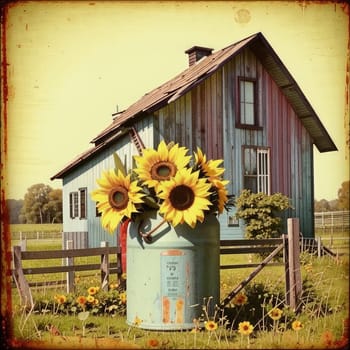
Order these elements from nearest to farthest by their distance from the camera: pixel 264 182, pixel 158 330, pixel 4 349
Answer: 1. pixel 4 349
2. pixel 158 330
3. pixel 264 182

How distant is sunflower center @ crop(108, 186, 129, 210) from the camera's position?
440 centimetres

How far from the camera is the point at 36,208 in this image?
13.8 feet

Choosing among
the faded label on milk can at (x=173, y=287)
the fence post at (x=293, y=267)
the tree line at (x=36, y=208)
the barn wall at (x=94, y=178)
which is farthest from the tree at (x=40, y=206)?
the barn wall at (x=94, y=178)

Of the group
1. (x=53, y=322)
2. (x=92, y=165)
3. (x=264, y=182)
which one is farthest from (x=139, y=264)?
(x=264, y=182)

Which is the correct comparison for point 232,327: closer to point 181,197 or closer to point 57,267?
point 181,197

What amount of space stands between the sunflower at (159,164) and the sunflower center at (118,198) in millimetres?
185

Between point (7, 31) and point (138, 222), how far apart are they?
181cm

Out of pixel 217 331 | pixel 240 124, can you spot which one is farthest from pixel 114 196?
pixel 240 124

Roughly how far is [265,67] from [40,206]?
750cm

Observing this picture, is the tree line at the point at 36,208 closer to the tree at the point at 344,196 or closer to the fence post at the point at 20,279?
the fence post at the point at 20,279

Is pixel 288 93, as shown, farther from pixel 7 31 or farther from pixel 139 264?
pixel 7 31

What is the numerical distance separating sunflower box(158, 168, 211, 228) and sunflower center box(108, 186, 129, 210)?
34 cm

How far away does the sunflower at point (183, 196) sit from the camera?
13.8 feet

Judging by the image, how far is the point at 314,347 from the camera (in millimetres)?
3666
